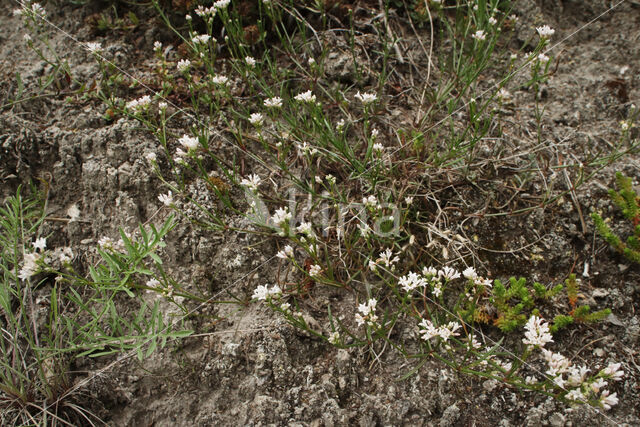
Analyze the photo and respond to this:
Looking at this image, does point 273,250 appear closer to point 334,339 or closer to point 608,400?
point 334,339

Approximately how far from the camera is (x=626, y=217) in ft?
8.89

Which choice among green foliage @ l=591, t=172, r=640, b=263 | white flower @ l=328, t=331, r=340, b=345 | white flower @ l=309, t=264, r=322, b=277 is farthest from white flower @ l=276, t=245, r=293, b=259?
green foliage @ l=591, t=172, r=640, b=263

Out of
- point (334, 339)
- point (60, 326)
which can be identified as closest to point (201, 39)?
point (60, 326)

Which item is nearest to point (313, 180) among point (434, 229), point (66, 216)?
point (434, 229)

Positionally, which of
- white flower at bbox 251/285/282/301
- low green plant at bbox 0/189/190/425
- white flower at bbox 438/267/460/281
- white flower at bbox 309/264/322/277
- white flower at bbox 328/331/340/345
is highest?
white flower at bbox 438/267/460/281

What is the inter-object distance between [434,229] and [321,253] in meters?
0.74

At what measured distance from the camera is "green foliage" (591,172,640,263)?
2568mm


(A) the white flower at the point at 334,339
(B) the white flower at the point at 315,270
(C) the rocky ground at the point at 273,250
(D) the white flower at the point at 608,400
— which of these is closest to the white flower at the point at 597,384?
(D) the white flower at the point at 608,400

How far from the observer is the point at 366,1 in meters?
3.76

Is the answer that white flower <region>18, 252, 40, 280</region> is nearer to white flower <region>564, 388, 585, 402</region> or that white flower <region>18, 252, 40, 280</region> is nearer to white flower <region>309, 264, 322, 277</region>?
white flower <region>309, 264, 322, 277</region>

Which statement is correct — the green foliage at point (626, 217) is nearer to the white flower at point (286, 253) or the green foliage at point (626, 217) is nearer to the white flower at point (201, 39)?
the white flower at point (286, 253)

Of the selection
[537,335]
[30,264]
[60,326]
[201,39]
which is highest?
[201,39]

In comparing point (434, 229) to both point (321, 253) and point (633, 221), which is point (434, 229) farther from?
point (633, 221)

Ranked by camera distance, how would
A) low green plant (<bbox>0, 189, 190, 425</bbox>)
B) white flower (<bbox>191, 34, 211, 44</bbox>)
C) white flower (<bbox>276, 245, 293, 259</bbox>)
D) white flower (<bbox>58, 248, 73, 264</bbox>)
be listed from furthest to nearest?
white flower (<bbox>191, 34, 211, 44</bbox>), white flower (<bbox>276, 245, 293, 259</bbox>), white flower (<bbox>58, 248, 73, 264</bbox>), low green plant (<bbox>0, 189, 190, 425</bbox>)
